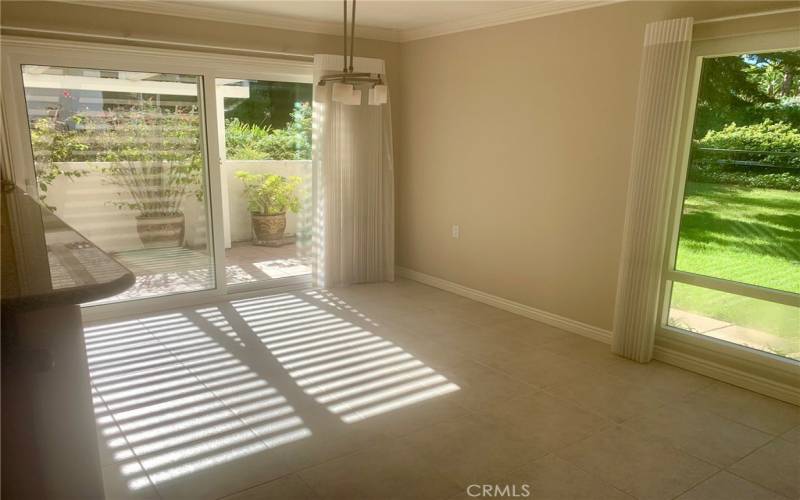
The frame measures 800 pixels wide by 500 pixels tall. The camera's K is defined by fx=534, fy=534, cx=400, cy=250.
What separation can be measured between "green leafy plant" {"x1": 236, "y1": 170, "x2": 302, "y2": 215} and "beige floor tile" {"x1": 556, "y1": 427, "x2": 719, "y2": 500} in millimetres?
3372

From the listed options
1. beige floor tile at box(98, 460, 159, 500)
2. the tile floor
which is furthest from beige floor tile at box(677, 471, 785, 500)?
beige floor tile at box(98, 460, 159, 500)

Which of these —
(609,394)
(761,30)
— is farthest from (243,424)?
(761,30)

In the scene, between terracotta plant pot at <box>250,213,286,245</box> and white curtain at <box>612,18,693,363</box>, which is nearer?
white curtain at <box>612,18,693,363</box>

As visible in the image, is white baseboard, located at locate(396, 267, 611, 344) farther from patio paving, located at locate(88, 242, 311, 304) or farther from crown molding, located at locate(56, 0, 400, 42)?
crown molding, located at locate(56, 0, 400, 42)

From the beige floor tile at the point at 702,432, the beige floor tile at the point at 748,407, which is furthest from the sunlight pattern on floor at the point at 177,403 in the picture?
the beige floor tile at the point at 748,407

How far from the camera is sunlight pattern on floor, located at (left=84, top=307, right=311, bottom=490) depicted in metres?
2.40

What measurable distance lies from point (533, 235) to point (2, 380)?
3603 mm

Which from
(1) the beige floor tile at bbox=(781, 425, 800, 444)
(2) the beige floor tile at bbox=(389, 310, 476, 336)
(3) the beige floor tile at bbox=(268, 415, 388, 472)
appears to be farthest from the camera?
(2) the beige floor tile at bbox=(389, 310, 476, 336)

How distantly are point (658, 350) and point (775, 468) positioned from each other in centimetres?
116

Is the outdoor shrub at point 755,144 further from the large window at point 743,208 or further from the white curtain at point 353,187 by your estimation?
the white curtain at point 353,187

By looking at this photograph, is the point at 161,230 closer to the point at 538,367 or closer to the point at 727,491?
the point at 538,367

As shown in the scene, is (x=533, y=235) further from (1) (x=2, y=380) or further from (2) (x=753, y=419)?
(1) (x=2, y=380)

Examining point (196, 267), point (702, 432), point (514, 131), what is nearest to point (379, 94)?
Result: point (514, 131)

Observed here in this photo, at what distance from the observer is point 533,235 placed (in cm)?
420
